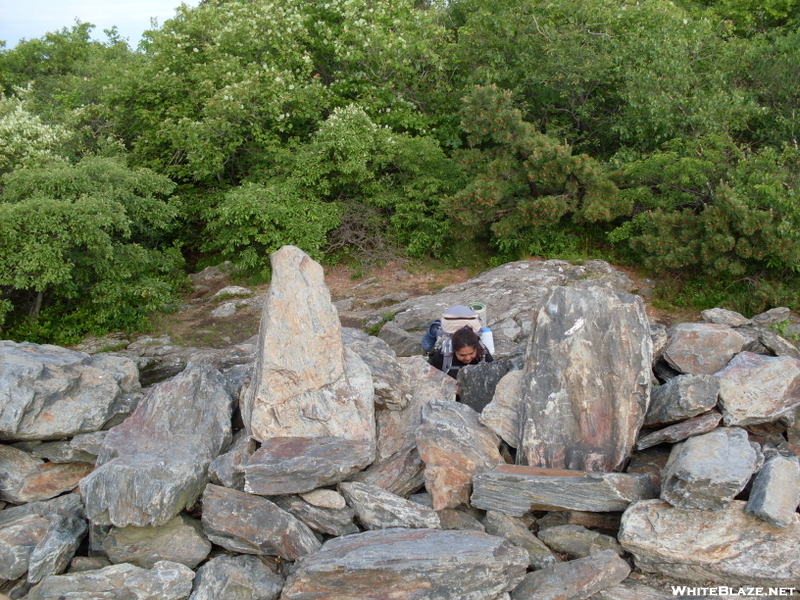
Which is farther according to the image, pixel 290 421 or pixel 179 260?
pixel 179 260

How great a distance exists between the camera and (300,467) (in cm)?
578

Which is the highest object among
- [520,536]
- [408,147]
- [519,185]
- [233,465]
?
Answer: [408,147]

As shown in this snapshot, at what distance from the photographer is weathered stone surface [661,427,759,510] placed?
16.7 ft

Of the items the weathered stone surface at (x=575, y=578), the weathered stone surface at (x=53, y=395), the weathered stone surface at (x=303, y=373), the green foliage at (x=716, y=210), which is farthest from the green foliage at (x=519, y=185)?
the weathered stone surface at (x=575, y=578)

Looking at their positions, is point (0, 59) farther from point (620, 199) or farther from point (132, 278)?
point (620, 199)

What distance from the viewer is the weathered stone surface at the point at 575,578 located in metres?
5.11

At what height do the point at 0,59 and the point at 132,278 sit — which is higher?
the point at 0,59

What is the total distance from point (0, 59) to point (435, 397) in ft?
76.1

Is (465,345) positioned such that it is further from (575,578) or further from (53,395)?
(53,395)

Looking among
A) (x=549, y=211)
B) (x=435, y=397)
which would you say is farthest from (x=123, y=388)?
(x=549, y=211)

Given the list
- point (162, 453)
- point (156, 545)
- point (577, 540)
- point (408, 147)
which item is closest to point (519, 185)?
point (408, 147)

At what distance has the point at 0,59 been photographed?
23.3 metres

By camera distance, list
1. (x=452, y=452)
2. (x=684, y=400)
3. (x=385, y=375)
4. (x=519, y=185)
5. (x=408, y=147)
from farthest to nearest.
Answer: (x=408, y=147) → (x=519, y=185) → (x=385, y=375) → (x=452, y=452) → (x=684, y=400)

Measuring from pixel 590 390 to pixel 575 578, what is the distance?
162 cm
